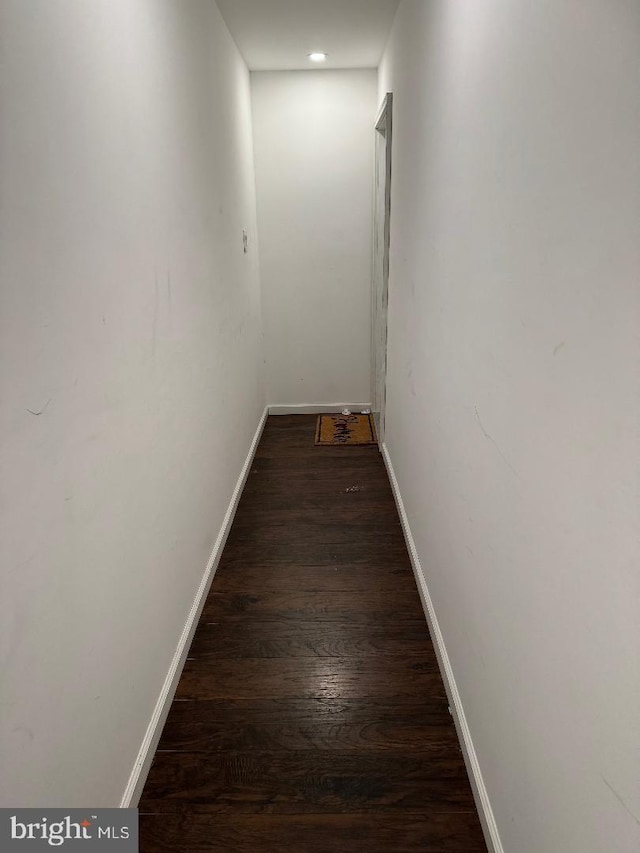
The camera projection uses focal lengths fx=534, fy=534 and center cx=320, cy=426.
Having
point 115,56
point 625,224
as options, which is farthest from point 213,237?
point 625,224

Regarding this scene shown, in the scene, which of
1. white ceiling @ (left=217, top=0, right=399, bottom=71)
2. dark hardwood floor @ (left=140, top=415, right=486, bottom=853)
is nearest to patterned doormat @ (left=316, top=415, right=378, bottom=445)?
dark hardwood floor @ (left=140, top=415, right=486, bottom=853)

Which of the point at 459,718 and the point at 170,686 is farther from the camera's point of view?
the point at 170,686

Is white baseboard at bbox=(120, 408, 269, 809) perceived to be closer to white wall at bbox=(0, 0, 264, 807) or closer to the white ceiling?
white wall at bbox=(0, 0, 264, 807)

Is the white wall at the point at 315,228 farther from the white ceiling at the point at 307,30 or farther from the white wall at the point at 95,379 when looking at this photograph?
the white wall at the point at 95,379

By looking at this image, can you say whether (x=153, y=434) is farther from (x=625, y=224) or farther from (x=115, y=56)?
(x=625, y=224)

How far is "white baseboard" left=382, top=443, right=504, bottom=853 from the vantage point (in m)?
1.30

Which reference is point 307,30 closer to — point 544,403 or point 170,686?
point 544,403

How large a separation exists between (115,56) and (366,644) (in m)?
1.95

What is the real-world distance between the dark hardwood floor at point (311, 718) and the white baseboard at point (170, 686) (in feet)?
0.13

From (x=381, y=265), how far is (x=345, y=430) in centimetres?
123

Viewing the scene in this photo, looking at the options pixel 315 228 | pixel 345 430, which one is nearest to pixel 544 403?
pixel 345 430

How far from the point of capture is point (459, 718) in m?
1.59

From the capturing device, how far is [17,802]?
901mm

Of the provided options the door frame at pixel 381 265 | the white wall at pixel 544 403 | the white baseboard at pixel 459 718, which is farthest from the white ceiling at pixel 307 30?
the white baseboard at pixel 459 718
